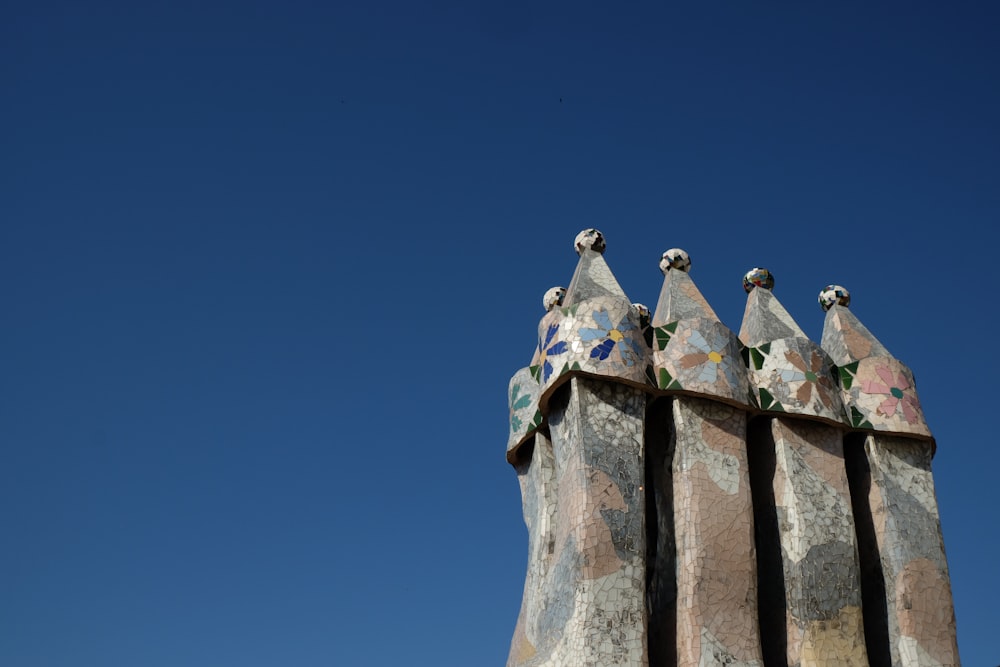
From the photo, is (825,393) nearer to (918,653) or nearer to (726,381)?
(726,381)

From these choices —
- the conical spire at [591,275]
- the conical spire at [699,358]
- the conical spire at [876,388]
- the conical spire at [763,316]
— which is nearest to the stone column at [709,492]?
the conical spire at [699,358]

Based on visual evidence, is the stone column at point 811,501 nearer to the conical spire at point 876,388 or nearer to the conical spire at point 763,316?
the conical spire at point 763,316

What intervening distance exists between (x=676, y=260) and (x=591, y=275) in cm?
129

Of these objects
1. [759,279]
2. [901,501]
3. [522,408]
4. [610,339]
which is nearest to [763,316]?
[759,279]

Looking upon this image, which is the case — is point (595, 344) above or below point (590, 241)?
below

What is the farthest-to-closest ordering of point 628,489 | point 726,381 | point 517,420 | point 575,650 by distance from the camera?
point 517,420 → point 726,381 → point 628,489 → point 575,650

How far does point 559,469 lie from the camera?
10.4 m

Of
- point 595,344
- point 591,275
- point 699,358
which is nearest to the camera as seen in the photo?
point 595,344

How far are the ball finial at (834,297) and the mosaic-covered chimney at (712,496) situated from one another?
1.19 meters

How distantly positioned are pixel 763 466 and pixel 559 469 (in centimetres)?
224

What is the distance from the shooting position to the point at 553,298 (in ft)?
42.8

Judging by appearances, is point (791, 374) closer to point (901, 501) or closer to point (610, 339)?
point (901, 501)

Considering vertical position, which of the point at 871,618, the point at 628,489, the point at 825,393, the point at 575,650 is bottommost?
the point at 575,650

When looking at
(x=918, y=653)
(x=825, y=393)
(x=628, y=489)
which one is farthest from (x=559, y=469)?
(x=918, y=653)
